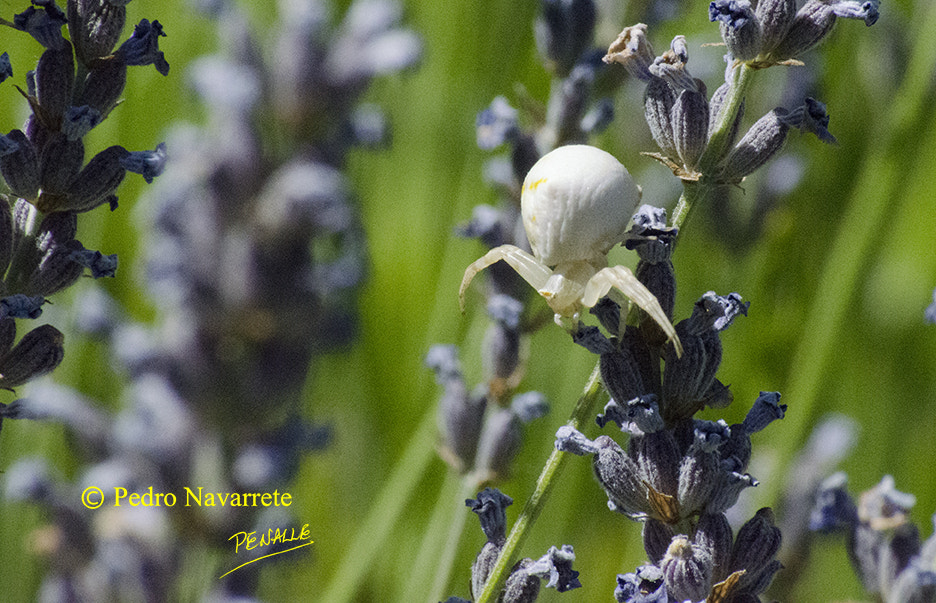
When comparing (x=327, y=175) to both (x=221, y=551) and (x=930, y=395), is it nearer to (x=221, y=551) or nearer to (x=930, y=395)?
(x=221, y=551)

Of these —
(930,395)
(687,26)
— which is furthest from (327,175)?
(930,395)

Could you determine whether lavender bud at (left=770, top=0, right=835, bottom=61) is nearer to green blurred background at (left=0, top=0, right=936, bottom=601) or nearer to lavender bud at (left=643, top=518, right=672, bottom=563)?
lavender bud at (left=643, top=518, right=672, bottom=563)

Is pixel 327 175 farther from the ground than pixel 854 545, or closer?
farther from the ground

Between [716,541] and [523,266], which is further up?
[523,266]

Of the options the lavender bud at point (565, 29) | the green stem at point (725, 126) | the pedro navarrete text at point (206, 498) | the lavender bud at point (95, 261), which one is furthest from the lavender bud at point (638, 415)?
the pedro navarrete text at point (206, 498)

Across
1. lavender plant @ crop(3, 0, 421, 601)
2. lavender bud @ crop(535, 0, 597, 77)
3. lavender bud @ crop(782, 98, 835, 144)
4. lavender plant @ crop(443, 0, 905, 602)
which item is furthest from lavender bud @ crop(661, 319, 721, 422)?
lavender plant @ crop(3, 0, 421, 601)

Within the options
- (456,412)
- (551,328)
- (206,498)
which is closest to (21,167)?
(456,412)

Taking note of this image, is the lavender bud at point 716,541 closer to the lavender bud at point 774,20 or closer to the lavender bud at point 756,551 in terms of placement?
the lavender bud at point 756,551

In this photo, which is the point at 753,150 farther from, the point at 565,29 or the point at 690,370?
the point at 565,29
